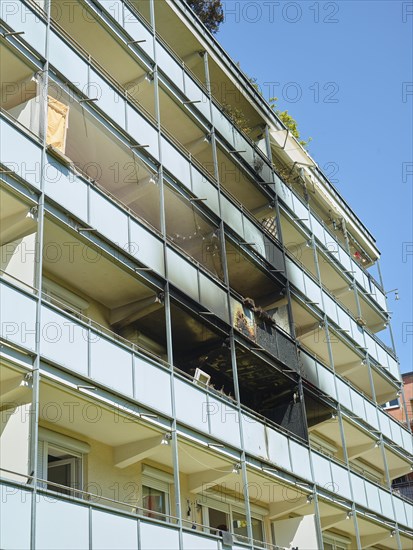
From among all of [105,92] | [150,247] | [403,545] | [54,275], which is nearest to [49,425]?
[54,275]

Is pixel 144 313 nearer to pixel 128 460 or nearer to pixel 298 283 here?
pixel 128 460

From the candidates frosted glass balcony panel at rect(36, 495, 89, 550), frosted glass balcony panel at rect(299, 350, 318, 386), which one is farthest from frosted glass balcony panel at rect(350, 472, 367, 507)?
frosted glass balcony panel at rect(36, 495, 89, 550)

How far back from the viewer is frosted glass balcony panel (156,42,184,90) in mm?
20766

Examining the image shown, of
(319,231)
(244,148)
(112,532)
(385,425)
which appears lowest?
(112,532)

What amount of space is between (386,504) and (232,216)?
34.2 ft

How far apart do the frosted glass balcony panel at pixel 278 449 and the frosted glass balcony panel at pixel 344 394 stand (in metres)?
5.41

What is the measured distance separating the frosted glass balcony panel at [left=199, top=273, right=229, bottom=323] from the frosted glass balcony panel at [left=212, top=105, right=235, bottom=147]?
18.1 ft

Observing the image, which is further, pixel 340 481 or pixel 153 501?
pixel 340 481

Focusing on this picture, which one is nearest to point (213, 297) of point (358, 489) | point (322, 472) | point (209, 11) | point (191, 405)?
point (191, 405)

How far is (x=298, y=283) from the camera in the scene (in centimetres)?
2439

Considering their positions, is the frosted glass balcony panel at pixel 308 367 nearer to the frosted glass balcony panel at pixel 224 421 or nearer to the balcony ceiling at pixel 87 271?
the frosted glass balcony panel at pixel 224 421

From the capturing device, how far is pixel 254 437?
18.6m

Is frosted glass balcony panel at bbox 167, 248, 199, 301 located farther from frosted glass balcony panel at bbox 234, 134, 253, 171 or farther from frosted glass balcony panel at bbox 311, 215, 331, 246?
frosted glass balcony panel at bbox 311, 215, 331, 246

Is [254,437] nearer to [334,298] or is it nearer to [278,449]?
[278,449]
